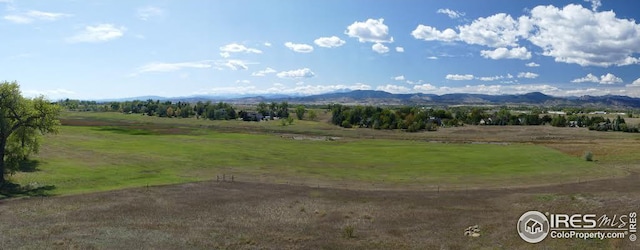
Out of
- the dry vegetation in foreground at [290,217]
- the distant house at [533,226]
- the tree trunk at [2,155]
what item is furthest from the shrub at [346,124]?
the distant house at [533,226]

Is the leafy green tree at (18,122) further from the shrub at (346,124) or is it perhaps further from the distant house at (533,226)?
the shrub at (346,124)

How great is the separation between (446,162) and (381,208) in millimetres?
37176

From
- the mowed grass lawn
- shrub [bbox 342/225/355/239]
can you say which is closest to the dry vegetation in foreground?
shrub [bbox 342/225/355/239]

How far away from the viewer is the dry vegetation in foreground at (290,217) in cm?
3278

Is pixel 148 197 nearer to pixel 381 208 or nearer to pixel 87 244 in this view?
pixel 87 244

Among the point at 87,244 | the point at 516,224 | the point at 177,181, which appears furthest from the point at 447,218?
the point at 177,181

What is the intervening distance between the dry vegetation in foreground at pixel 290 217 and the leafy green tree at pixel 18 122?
545 inches

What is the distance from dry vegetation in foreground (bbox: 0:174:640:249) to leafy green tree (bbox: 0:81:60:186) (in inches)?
545

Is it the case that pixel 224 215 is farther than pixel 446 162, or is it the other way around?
pixel 446 162

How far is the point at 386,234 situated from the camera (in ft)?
117

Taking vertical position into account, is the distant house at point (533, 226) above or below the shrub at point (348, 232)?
above

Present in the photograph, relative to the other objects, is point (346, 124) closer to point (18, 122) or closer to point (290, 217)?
point (18, 122)

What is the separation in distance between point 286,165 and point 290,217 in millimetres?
32541

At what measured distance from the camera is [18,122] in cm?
5344
